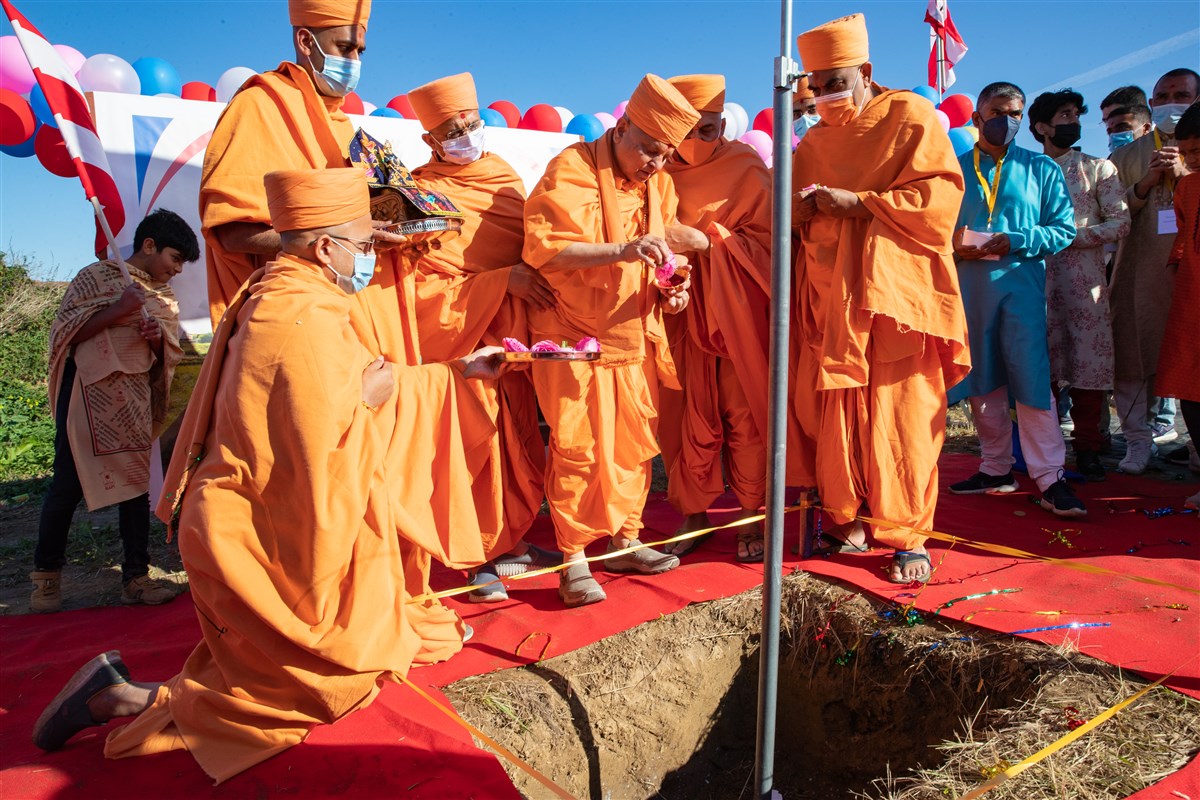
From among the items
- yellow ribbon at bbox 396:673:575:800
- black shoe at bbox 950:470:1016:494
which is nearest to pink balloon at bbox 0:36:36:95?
yellow ribbon at bbox 396:673:575:800

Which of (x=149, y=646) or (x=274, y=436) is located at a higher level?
(x=274, y=436)

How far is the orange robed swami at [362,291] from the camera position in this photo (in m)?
3.08

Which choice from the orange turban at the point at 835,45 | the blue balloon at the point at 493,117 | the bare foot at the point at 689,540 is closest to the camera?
the orange turban at the point at 835,45

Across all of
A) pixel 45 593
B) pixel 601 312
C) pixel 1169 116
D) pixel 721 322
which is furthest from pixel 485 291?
pixel 1169 116

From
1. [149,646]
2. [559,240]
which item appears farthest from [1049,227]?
[149,646]

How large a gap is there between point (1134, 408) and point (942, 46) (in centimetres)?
389

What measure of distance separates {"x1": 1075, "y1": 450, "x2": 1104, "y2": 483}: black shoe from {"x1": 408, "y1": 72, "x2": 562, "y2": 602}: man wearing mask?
3629 millimetres

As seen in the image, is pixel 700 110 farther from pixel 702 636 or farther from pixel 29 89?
pixel 29 89

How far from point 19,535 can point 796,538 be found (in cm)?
533

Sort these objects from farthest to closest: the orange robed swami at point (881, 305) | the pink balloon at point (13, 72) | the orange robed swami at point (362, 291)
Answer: the pink balloon at point (13, 72) → the orange robed swami at point (881, 305) → the orange robed swami at point (362, 291)

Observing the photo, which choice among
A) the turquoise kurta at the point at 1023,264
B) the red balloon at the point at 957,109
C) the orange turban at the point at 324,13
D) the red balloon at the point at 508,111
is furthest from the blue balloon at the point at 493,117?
the turquoise kurta at the point at 1023,264

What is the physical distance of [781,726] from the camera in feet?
12.0

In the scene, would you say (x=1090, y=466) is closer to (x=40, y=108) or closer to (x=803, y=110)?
(x=803, y=110)

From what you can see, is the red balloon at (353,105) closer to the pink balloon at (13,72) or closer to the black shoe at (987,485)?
the pink balloon at (13,72)
